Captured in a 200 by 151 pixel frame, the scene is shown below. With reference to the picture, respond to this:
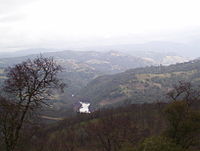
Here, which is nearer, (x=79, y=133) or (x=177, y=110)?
(x=177, y=110)

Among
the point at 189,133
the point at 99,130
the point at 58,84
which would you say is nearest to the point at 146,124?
the point at 99,130

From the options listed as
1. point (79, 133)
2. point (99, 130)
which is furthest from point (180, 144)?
point (79, 133)

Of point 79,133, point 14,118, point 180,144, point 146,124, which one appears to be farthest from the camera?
point 79,133

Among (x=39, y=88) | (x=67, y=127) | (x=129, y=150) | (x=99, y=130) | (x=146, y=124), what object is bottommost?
(x=67, y=127)

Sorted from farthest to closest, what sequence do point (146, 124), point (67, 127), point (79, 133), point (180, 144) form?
point (67, 127)
point (79, 133)
point (146, 124)
point (180, 144)

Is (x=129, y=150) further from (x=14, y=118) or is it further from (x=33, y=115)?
(x=14, y=118)

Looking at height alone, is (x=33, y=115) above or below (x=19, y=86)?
below

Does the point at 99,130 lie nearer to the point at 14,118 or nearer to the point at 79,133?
the point at 14,118
